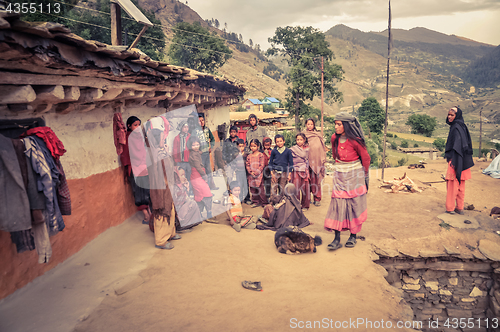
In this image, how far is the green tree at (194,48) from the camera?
29.8m

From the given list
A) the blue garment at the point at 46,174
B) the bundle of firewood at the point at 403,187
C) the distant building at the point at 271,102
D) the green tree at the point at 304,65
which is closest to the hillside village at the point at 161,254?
the blue garment at the point at 46,174

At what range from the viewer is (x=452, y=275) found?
512 cm

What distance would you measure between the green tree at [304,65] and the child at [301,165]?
20.1 metres

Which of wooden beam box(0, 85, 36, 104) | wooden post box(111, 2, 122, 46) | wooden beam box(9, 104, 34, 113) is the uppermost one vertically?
wooden post box(111, 2, 122, 46)

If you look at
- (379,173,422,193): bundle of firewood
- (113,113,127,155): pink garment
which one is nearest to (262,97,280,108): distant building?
(379,173,422,193): bundle of firewood

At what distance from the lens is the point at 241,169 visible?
6.86 metres

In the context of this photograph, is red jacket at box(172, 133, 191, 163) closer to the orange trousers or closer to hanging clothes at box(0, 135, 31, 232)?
hanging clothes at box(0, 135, 31, 232)

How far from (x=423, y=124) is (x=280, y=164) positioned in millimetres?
46457

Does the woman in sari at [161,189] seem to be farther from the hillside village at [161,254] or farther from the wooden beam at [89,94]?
the wooden beam at [89,94]

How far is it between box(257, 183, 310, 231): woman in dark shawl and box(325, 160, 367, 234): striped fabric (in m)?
1.06

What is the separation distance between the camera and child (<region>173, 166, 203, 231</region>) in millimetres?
4723

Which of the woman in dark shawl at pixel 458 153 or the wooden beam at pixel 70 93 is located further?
the woman in dark shawl at pixel 458 153

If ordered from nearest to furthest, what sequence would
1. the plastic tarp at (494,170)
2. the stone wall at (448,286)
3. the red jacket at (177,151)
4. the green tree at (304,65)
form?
the stone wall at (448,286), the red jacket at (177,151), the plastic tarp at (494,170), the green tree at (304,65)

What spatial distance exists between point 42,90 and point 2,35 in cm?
105
